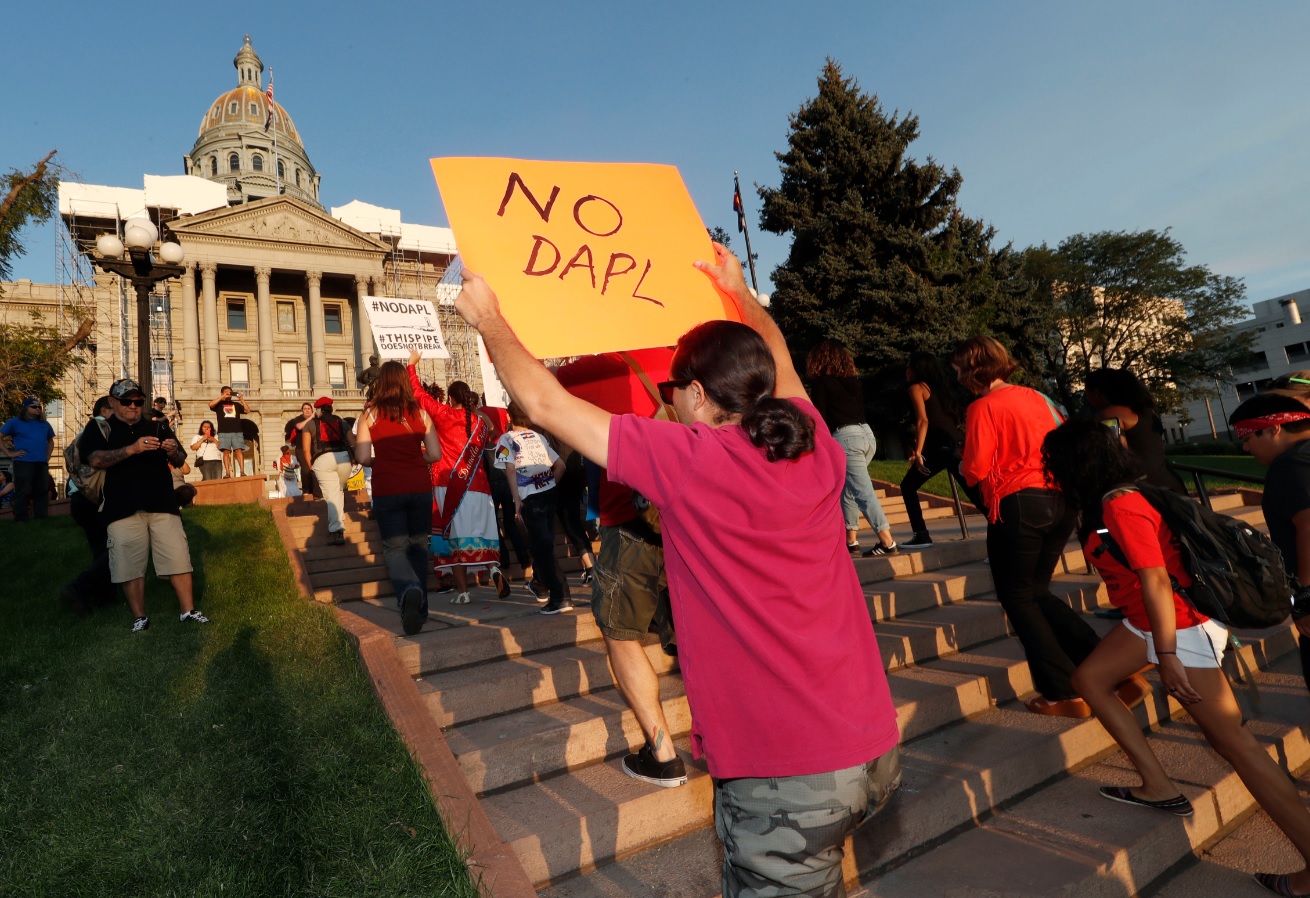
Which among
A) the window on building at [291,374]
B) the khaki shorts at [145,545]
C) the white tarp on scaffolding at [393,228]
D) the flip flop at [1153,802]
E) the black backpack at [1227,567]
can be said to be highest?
the white tarp on scaffolding at [393,228]

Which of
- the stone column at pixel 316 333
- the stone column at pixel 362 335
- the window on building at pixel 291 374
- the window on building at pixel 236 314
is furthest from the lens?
the stone column at pixel 362 335

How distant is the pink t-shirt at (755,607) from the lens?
152 centimetres

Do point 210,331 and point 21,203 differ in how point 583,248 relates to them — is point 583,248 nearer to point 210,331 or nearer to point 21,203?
point 21,203

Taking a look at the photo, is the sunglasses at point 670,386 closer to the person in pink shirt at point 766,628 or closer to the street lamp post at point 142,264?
the person in pink shirt at point 766,628

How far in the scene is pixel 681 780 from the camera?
10.1ft

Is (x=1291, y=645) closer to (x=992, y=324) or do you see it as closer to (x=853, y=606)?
(x=853, y=606)

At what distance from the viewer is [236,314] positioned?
161ft

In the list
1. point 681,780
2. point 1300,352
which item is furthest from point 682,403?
point 1300,352

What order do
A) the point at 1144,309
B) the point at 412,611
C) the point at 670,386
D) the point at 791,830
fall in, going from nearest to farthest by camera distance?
1. the point at 791,830
2. the point at 670,386
3. the point at 412,611
4. the point at 1144,309

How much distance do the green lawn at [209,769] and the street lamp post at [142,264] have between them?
4.36 metres

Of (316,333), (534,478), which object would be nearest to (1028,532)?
(534,478)

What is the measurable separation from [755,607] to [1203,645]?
7.62ft

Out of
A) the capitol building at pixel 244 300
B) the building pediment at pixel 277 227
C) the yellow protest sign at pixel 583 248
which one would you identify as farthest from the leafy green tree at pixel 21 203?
the building pediment at pixel 277 227

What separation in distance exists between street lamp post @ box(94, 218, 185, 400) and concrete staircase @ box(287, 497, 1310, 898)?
630cm
